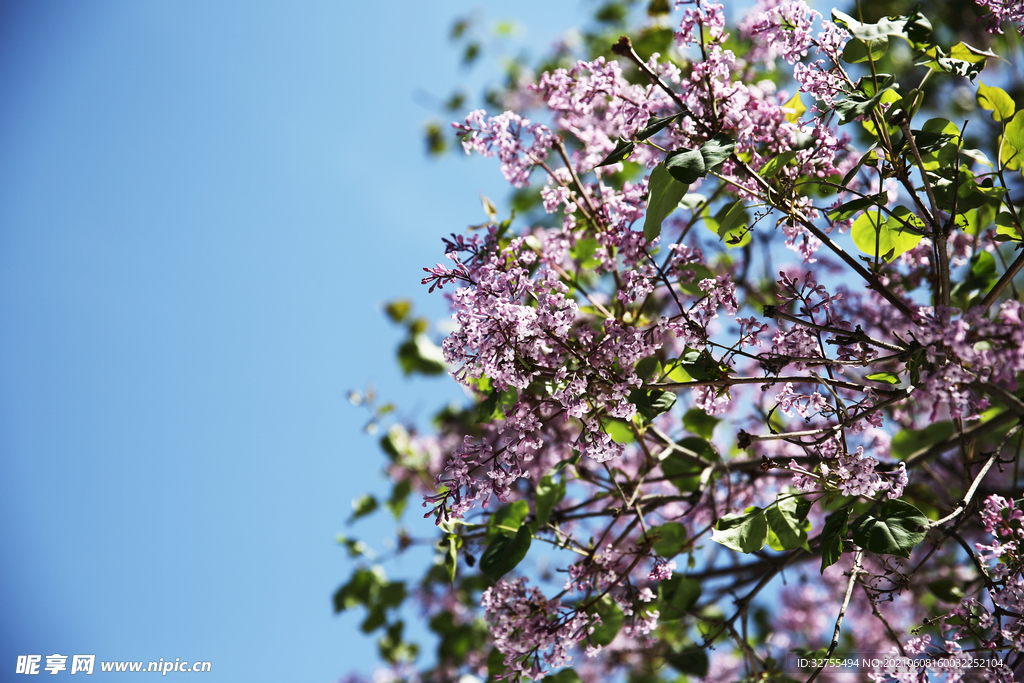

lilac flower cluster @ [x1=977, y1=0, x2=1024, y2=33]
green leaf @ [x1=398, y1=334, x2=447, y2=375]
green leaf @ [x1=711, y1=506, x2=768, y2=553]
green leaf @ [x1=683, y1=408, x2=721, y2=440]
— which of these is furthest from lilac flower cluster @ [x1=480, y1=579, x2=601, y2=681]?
green leaf @ [x1=398, y1=334, x2=447, y2=375]

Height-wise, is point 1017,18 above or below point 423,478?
below

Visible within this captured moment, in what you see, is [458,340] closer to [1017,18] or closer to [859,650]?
[1017,18]

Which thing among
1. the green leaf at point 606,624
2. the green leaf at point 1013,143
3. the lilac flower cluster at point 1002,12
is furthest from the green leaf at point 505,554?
the lilac flower cluster at point 1002,12

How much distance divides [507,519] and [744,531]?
621 millimetres

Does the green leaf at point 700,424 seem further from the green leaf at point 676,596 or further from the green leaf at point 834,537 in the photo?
the green leaf at point 834,537

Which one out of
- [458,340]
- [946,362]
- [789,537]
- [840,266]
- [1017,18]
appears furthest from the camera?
[840,266]

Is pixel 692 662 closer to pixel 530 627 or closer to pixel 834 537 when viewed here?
pixel 530 627

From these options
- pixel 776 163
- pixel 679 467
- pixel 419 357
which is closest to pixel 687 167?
pixel 776 163

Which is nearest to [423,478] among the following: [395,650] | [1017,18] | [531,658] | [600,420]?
[395,650]

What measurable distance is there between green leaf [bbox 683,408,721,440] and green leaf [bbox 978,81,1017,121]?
3.37 feet

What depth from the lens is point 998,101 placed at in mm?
1463

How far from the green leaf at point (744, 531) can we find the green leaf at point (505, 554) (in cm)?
44

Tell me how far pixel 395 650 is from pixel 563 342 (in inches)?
119

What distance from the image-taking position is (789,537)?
1513mm
